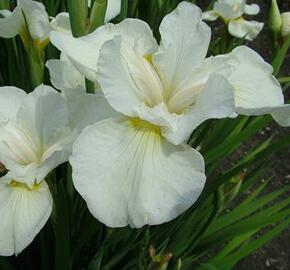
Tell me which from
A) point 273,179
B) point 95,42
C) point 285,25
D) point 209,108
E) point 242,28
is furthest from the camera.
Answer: point 273,179

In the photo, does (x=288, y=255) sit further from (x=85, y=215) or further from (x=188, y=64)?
(x=188, y=64)

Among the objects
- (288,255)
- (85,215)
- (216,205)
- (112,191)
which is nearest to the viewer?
(112,191)

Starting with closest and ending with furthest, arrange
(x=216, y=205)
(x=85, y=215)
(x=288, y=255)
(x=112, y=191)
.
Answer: (x=112, y=191) → (x=216, y=205) → (x=85, y=215) → (x=288, y=255)

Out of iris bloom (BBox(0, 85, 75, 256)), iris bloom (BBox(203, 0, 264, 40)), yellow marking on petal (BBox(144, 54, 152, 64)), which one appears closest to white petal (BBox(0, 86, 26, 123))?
iris bloom (BBox(0, 85, 75, 256))

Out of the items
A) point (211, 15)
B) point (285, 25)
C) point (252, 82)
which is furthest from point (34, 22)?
point (211, 15)

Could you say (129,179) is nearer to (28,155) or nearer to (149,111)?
(149,111)

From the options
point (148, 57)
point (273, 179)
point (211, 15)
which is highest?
point (148, 57)

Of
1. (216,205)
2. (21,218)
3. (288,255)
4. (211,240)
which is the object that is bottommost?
(288,255)

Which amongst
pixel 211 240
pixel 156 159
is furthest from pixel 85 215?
pixel 156 159
